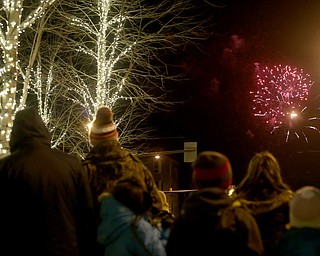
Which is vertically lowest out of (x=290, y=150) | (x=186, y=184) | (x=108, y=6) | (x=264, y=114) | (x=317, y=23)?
(x=186, y=184)

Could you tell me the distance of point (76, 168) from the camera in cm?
444

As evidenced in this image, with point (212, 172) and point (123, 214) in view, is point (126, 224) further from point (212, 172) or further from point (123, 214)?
point (212, 172)

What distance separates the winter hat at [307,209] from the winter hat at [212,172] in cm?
56

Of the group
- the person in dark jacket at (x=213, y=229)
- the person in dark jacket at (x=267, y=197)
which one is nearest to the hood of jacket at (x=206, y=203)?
the person in dark jacket at (x=213, y=229)

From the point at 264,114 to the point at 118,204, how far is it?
97.7 ft

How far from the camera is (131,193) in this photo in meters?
4.29

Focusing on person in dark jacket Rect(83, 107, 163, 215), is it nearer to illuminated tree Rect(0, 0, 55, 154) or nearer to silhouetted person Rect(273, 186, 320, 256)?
silhouetted person Rect(273, 186, 320, 256)

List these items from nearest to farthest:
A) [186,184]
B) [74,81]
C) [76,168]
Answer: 1. [76,168]
2. [74,81]
3. [186,184]

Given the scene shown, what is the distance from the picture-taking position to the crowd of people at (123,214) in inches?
150

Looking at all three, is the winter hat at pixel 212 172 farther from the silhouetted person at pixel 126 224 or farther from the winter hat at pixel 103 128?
the winter hat at pixel 103 128

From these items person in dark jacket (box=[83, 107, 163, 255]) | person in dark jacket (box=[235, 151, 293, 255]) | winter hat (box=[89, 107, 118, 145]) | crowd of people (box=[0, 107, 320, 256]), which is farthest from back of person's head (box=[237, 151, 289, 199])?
winter hat (box=[89, 107, 118, 145])

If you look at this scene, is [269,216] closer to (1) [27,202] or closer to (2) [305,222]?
(2) [305,222]

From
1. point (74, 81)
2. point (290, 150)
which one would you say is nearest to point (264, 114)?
point (290, 150)

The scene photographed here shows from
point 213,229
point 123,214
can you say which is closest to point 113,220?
point 123,214
